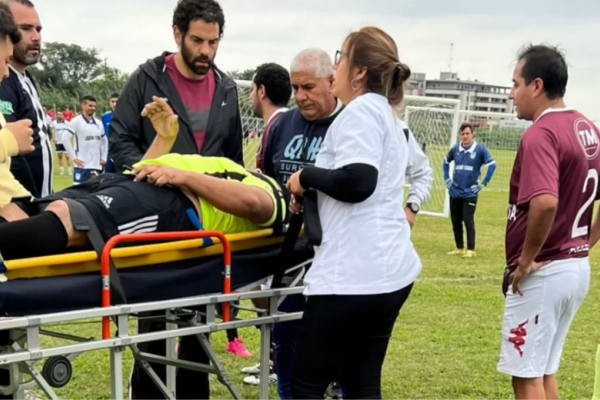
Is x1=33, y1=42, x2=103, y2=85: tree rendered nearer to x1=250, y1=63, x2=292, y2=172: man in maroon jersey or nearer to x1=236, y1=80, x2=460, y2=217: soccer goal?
x1=236, y1=80, x2=460, y2=217: soccer goal

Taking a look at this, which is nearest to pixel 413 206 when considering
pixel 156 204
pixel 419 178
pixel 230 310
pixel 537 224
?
pixel 419 178

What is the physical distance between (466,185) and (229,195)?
27.2ft

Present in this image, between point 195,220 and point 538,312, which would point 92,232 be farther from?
point 538,312

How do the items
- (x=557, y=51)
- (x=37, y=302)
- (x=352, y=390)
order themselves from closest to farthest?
(x=37, y=302) < (x=352, y=390) < (x=557, y=51)

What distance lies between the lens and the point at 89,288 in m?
2.93

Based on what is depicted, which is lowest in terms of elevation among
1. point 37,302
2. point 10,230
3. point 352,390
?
point 352,390

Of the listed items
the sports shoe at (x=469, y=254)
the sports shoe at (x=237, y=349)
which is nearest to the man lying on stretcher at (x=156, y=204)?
the sports shoe at (x=237, y=349)

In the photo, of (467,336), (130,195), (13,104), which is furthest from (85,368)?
(467,336)

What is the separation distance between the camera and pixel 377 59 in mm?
2973

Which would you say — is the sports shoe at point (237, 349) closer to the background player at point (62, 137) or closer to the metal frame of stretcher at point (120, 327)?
the metal frame of stretcher at point (120, 327)

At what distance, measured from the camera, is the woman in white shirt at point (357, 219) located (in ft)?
9.41

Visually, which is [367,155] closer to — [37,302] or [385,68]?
[385,68]

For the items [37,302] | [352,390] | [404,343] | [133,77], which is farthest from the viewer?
[404,343]

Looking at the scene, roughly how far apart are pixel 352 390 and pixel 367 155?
1093 millimetres
